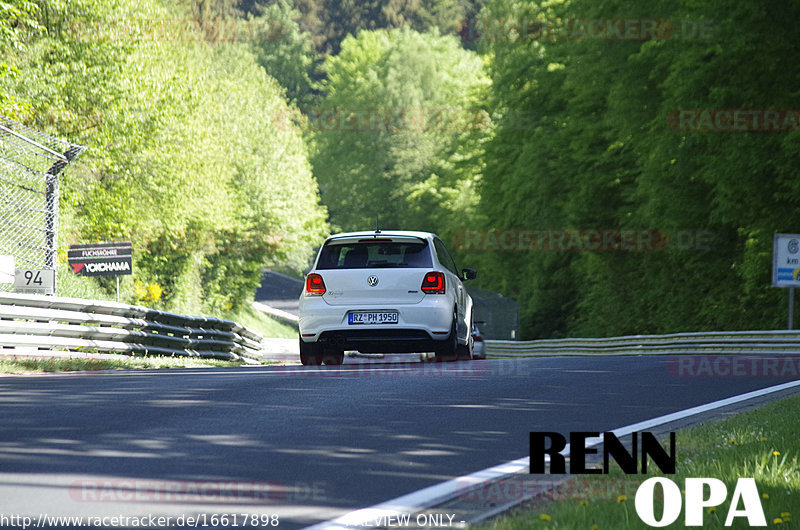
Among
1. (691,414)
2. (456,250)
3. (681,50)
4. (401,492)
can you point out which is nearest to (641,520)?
(401,492)

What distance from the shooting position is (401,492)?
6.39 metres

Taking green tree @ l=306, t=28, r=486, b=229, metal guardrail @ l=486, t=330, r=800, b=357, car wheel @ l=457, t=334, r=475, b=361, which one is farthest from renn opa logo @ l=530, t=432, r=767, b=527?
green tree @ l=306, t=28, r=486, b=229

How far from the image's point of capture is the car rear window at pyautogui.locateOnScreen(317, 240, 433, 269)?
15.0 metres

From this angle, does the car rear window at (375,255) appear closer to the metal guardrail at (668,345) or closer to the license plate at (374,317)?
the license plate at (374,317)

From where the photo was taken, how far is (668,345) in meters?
31.2

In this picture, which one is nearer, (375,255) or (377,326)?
(377,326)

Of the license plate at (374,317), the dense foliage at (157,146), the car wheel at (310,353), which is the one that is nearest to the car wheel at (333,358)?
the car wheel at (310,353)

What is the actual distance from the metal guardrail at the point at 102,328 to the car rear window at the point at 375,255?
458 centimetres

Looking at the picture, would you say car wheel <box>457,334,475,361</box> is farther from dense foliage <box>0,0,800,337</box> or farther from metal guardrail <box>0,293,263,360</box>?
dense foliage <box>0,0,800,337</box>

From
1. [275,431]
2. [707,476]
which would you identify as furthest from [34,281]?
[707,476]

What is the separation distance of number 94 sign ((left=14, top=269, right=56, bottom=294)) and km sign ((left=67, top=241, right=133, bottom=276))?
348cm

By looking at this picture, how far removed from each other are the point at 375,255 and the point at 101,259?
7.90 meters

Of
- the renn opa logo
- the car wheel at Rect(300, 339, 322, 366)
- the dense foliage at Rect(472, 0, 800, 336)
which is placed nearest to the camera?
the renn opa logo

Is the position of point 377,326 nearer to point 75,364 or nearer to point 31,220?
point 75,364
